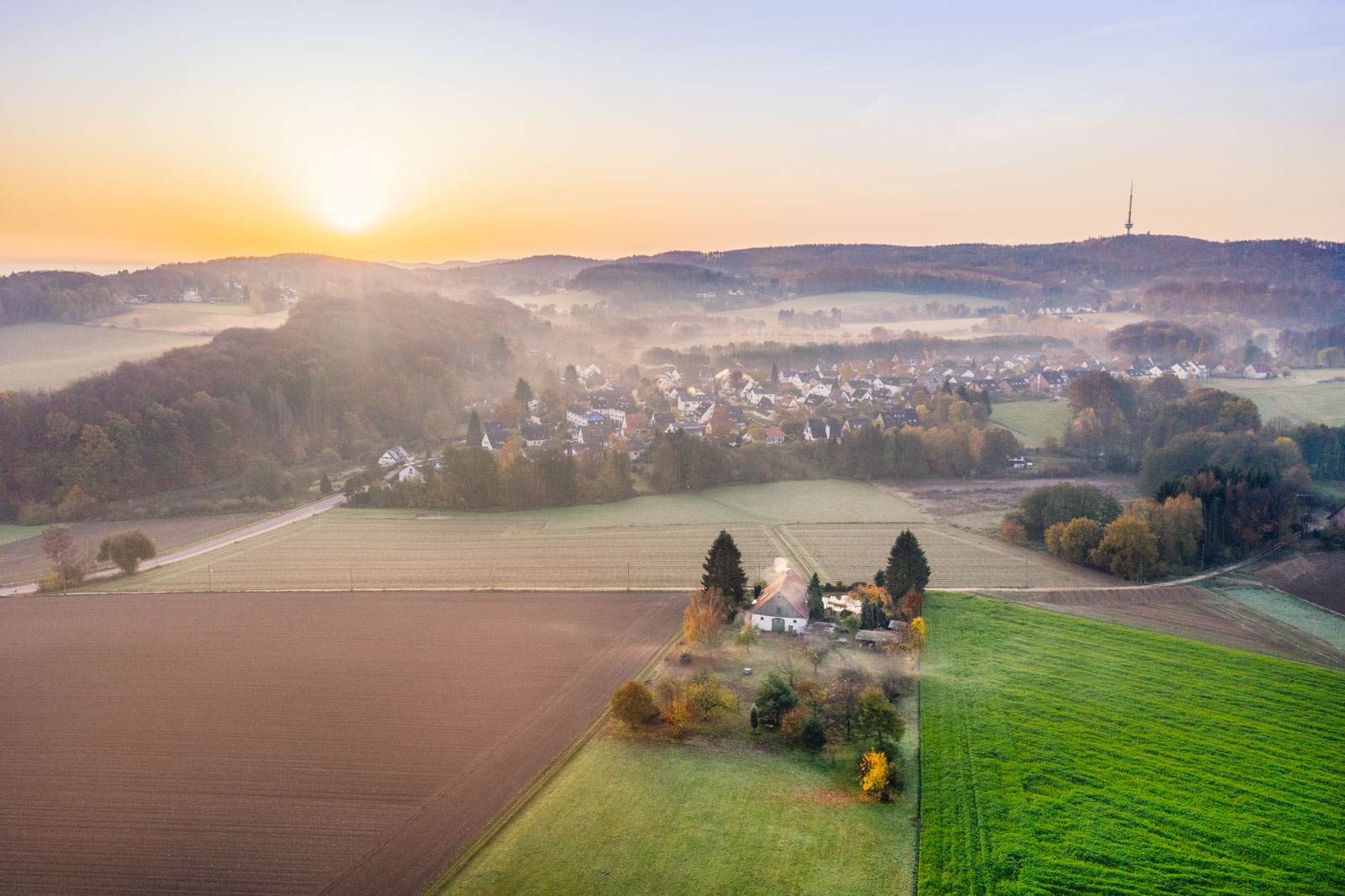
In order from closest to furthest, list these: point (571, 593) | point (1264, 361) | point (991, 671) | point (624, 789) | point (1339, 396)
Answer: point (624, 789) < point (991, 671) < point (571, 593) < point (1339, 396) < point (1264, 361)

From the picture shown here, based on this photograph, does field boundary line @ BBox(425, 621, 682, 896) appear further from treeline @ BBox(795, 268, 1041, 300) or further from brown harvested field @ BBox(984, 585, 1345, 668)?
treeline @ BBox(795, 268, 1041, 300)

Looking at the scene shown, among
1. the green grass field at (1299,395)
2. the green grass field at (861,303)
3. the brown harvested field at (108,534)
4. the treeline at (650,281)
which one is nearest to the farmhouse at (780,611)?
the brown harvested field at (108,534)

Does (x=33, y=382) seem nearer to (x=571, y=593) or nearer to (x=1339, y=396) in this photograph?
(x=571, y=593)

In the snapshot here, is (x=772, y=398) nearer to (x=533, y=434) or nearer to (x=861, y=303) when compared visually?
(x=533, y=434)

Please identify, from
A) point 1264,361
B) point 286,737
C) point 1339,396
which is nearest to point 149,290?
point 286,737

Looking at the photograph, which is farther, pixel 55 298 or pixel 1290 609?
pixel 55 298

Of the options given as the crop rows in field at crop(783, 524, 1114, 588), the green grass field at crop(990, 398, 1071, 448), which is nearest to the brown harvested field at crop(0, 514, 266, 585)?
the crop rows in field at crop(783, 524, 1114, 588)

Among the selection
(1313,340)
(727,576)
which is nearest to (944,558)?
(727,576)
